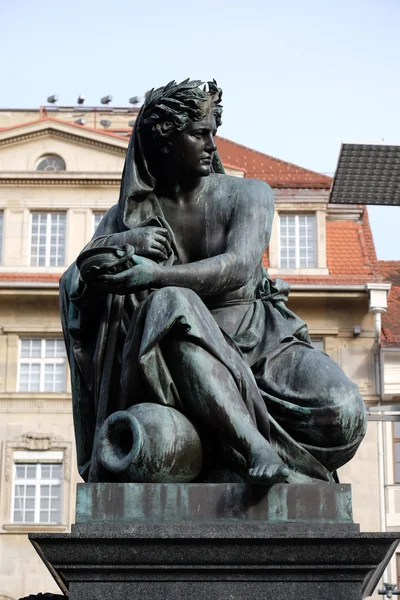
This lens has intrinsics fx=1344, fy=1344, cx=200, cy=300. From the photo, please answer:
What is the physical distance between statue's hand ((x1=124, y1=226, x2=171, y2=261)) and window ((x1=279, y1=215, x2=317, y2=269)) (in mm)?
28654

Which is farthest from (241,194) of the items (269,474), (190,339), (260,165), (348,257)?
(260,165)

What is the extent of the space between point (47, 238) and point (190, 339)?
94.0 feet

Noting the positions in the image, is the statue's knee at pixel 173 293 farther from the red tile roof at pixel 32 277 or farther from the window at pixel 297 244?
the window at pixel 297 244

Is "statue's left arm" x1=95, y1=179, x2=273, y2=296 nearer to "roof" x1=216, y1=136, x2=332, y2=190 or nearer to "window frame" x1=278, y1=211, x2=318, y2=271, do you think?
"window frame" x1=278, y1=211, x2=318, y2=271

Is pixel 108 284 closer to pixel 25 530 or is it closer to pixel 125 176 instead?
pixel 125 176

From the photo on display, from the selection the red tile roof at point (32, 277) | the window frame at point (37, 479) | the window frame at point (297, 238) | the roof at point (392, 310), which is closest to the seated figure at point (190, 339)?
the window frame at point (37, 479)

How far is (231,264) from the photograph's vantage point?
6.07 meters

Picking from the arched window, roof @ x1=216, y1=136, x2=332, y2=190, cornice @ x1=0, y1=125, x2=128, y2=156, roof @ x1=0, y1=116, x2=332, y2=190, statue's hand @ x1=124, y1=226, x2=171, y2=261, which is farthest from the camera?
roof @ x1=216, y1=136, x2=332, y2=190

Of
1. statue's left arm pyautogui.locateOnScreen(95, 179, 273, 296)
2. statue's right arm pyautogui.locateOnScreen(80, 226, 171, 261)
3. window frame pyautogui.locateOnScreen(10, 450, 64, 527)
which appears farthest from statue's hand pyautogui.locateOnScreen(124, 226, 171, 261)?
window frame pyautogui.locateOnScreen(10, 450, 64, 527)

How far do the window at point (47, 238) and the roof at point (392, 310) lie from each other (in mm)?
8460

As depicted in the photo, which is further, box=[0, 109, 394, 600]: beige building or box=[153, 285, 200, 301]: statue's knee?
box=[0, 109, 394, 600]: beige building

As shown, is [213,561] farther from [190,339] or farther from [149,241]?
[149,241]

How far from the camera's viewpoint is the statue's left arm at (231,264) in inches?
229

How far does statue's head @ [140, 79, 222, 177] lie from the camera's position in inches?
245
